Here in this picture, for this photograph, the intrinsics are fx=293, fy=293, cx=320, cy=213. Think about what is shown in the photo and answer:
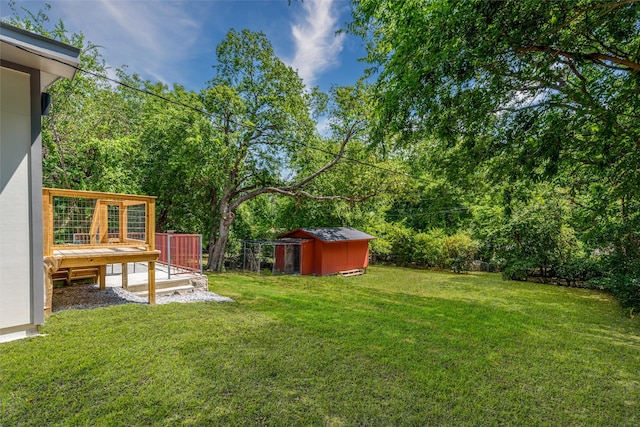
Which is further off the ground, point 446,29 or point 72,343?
point 446,29

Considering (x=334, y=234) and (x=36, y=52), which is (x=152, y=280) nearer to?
(x=36, y=52)

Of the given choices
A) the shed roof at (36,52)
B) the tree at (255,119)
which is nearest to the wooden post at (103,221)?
the shed roof at (36,52)

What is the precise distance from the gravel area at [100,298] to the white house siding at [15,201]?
169 cm

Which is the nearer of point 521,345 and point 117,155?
point 521,345

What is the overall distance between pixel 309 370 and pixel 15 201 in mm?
4395

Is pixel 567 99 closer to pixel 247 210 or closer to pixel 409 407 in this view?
pixel 409 407

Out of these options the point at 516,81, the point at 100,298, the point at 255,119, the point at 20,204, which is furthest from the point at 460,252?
the point at 20,204

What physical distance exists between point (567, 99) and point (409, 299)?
659 centimetres

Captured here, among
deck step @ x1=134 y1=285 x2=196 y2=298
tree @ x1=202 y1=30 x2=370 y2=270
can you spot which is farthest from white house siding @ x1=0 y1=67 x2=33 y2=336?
tree @ x1=202 y1=30 x2=370 y2=270

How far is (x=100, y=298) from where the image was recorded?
6145mm

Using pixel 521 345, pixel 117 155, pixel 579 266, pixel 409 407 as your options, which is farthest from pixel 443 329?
pixel 117 155

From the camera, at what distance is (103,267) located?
6625 mm

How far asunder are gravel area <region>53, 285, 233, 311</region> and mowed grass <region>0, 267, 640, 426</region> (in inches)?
24.8

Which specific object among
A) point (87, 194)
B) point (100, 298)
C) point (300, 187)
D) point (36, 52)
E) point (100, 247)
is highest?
point (36, 52)
